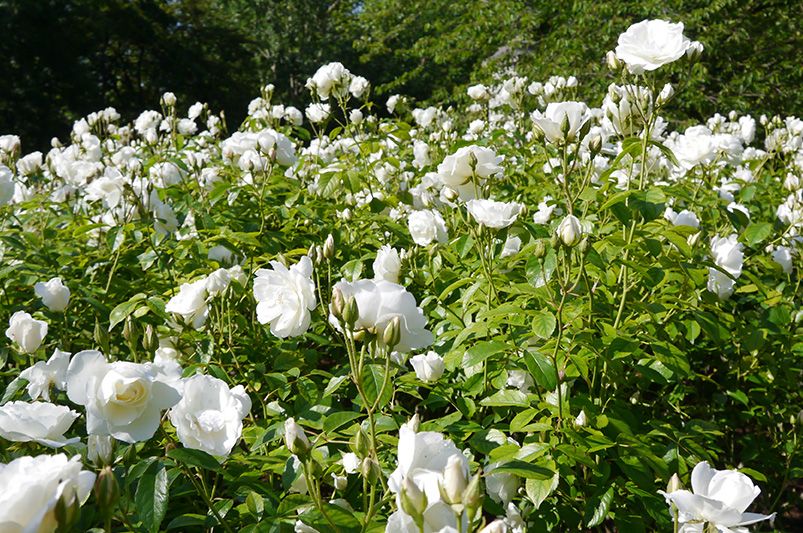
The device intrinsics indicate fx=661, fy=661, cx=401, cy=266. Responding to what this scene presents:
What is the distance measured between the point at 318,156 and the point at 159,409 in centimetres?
233

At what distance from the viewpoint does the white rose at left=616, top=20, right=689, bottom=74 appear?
160cm

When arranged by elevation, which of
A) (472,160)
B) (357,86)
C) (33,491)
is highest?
(33,491)

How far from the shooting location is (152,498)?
1.08 metres

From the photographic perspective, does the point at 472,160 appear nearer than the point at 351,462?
No

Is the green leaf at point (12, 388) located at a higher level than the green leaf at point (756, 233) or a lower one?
higher

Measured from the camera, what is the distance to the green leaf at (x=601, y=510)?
1.39m

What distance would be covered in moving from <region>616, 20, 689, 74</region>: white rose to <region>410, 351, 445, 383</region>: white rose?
2.83ft

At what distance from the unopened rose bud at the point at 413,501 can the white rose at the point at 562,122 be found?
1082 millimetres

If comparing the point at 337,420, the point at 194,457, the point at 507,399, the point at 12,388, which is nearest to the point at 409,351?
the point at 337,420

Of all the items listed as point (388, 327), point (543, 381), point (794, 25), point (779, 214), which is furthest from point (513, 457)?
point (794, 25)

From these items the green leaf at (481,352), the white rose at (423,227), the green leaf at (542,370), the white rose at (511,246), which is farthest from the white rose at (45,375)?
the white rose at (511,246)

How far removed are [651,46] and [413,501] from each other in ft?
4.38

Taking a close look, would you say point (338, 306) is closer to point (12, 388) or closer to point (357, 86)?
point (12, 388)

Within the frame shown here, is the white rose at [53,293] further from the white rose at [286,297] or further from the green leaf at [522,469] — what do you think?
the green leaf at [522,469]
